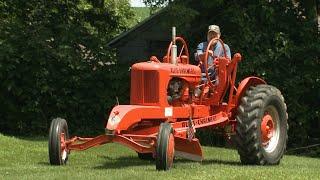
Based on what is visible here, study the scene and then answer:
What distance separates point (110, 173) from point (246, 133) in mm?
2334

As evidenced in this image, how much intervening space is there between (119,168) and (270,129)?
2685 mm

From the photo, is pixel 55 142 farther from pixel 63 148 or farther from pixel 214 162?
pixel 214 162

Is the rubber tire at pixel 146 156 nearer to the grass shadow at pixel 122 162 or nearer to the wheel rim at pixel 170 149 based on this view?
the grass shadow at pixel 122 162

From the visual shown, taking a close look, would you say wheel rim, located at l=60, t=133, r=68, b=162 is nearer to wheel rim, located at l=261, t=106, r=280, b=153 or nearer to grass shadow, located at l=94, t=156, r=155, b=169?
grass shadow, located at l=94, t=156, r=155, b=169

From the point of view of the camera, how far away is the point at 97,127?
1958 centimetres

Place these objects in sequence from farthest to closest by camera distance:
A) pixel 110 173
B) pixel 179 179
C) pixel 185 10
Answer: pixel 185 10
pixel 110 173
pixel 179 179

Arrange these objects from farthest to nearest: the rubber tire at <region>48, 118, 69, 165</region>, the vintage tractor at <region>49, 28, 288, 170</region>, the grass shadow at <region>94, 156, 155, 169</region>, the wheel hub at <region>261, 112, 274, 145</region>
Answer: the wheel hub at <region>261, 112, 274, 145</region>
the grass shadow at <region>94, 156, 155, 169</region>
the rubber tire at <region>48, 118, 69, 165</region>
the vintage tractor at <region>49, 28, 288, 170</region>

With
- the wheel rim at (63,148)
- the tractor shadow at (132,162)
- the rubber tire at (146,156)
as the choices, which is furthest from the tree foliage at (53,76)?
the wheel rim at (63,148)

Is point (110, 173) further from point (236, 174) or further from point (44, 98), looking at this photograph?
point (44, 98)

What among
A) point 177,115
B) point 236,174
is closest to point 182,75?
point 177,115

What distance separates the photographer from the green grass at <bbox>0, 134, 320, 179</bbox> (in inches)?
351

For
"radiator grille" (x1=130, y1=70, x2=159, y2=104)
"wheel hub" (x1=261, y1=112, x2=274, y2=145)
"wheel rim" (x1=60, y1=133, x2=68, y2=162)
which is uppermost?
"radiator grille" (x1=130, y1=70, x2=159, y2=104)

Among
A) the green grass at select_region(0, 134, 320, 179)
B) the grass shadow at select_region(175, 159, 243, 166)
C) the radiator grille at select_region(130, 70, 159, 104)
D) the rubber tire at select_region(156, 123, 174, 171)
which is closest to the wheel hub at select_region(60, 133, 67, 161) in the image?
the green grass at select_region(0, 134, 320, 179)

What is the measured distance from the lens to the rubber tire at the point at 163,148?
908cm
